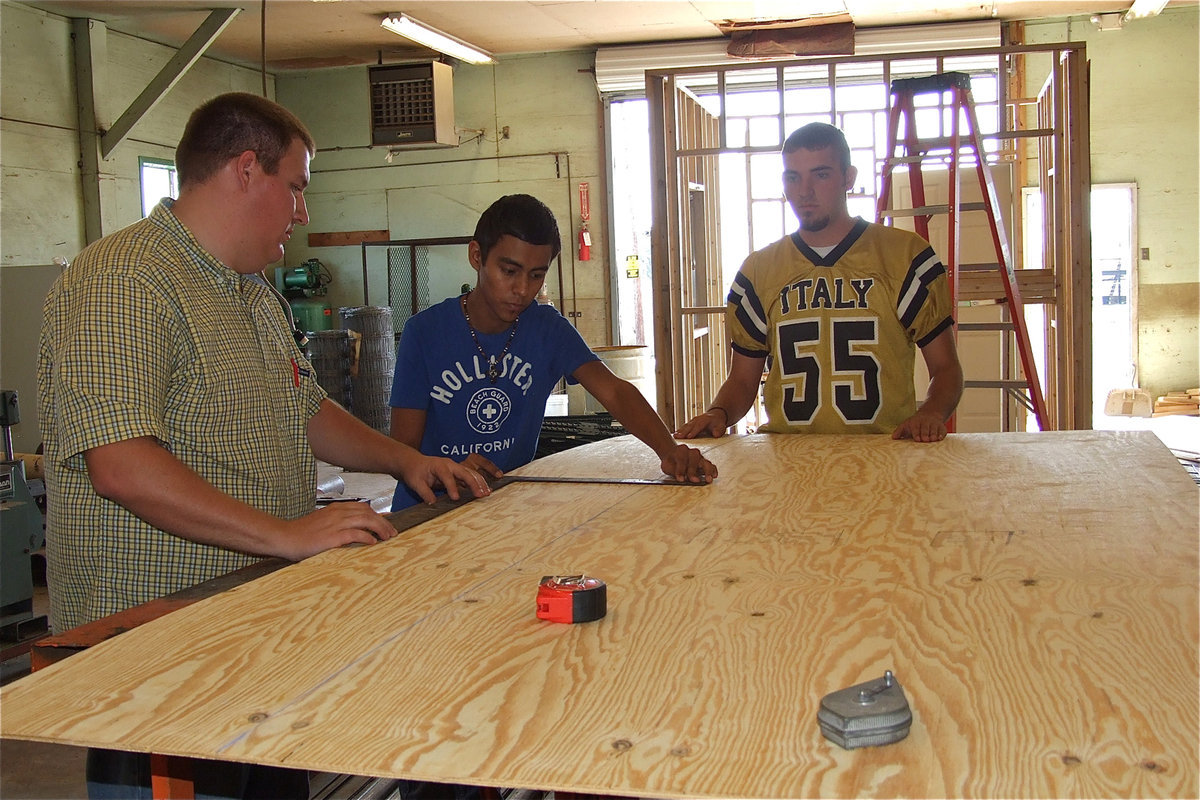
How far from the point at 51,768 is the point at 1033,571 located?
3033mm

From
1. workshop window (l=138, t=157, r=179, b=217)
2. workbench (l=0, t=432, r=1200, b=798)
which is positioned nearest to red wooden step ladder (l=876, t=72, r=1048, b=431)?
workbench (l=0, t=432, r=1200, b=798)

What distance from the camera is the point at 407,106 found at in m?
8.51

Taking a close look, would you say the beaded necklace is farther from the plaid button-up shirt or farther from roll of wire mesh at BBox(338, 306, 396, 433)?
roll of wire mesh at BBox(338, 306, 396, 433)

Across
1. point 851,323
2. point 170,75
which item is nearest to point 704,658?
point 851,323

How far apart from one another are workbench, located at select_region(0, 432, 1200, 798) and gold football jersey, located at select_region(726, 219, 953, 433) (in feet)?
2.81

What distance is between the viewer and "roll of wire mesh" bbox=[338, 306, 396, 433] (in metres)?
8.94

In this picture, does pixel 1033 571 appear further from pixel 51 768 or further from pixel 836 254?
pixel 51 768

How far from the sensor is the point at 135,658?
1156mm

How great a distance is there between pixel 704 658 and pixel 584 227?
337 inches

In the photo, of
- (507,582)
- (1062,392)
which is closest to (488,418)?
(507,582)

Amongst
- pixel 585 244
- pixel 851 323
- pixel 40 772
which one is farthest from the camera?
pixel 585 244

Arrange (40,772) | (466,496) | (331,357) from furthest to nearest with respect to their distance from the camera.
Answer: (331,357), (40,772), (466,496)

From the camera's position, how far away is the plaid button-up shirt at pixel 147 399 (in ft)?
4.89

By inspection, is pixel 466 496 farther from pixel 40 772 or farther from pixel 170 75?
pixel 170 75
